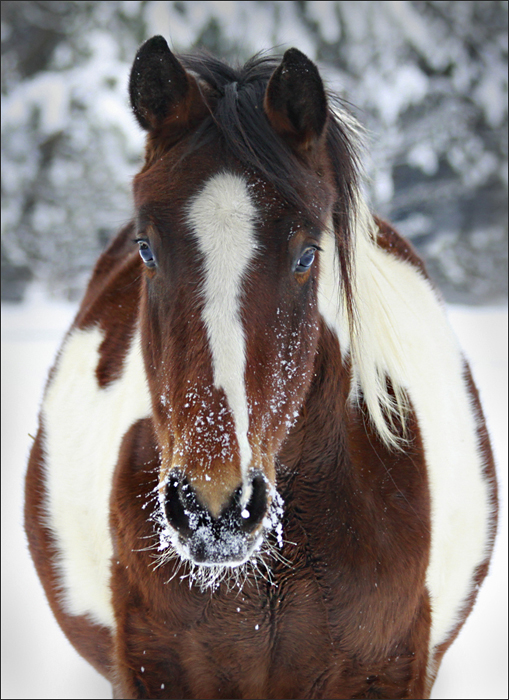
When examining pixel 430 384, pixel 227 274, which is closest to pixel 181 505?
pixel 227 274

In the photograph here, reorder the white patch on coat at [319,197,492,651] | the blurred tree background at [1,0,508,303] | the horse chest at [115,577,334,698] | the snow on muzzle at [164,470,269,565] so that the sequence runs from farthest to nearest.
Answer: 1. the blurred tree background at [1,0,508,303]
2. the white patch on coat at [319,197,492,651]
3. the horse chest at [115,577,334,698]
4. the snow on muzzle at [164,470,269,565]

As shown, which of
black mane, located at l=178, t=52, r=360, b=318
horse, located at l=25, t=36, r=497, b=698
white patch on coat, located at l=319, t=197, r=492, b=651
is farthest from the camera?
white patch on coat, located at l=319, t=197, r=492, b=651

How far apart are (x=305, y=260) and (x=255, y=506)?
24.2 inches

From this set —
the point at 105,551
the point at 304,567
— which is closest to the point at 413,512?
the point at 304,567

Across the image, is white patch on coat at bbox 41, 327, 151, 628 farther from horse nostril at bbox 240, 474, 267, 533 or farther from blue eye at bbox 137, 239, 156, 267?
horse nostril at bbox 240, 474, 267, 533

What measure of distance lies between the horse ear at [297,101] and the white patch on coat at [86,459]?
93 centimetres

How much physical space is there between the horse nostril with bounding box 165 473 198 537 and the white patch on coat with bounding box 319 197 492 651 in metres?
0.76

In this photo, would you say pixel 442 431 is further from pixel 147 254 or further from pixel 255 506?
pixel 147 254

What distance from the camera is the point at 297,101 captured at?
1.54 metres

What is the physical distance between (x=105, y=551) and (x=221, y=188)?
1.43 m

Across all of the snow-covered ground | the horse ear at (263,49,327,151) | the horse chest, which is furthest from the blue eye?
the snow-covered ground

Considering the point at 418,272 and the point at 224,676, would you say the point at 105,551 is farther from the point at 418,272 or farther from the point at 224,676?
the point at 418,272

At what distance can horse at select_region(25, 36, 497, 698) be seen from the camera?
4.30ft

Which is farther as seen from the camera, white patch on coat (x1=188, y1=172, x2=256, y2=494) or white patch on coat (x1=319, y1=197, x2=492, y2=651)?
white patch on coat (x1=319, y1=197, x2=492, y2=651)
